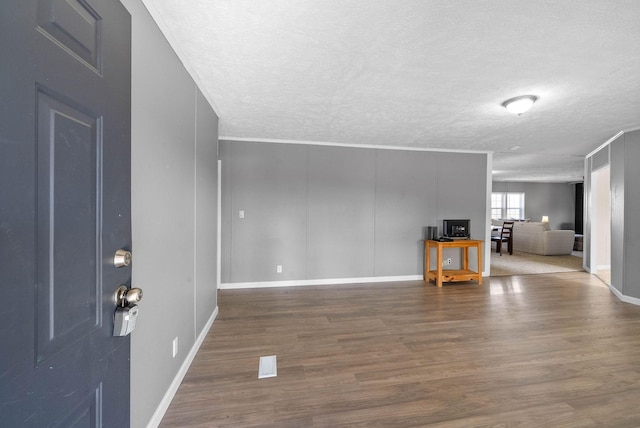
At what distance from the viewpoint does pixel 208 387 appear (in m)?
1.87

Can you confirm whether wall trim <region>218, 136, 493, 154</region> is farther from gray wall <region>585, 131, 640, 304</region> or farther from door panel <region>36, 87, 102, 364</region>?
door panel <region>36, 87, 102, 364</region>

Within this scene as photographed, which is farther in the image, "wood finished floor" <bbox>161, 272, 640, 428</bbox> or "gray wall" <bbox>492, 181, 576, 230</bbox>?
"gray wall" <bbox>492, 181, 576, 230</bbox>

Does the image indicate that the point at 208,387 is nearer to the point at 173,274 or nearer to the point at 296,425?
the point at 296,425

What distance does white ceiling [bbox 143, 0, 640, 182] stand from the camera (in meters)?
1.51

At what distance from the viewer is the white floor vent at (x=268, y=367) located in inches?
79.5

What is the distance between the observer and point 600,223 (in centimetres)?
529

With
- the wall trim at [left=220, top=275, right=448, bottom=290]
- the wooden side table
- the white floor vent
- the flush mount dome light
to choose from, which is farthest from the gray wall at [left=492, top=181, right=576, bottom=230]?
the white floor vent

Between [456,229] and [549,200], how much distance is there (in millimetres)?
9727

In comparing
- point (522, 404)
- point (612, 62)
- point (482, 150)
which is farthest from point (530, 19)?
point (482, 150)

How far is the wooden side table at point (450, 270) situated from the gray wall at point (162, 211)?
3.55 m

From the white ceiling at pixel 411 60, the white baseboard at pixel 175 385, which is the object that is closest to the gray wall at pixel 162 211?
the white baseboard at pixel 175 385

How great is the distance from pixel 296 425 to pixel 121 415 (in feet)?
3.53

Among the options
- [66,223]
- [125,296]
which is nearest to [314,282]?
[125,296]

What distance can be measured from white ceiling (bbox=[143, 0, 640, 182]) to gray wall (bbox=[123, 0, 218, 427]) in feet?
0.83
